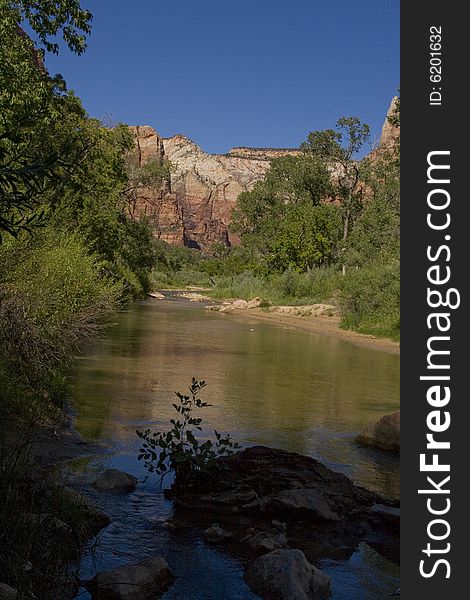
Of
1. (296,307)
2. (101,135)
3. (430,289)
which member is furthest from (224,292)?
(430,289)

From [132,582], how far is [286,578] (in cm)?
108

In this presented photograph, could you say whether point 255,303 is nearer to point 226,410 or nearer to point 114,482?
point 226,410

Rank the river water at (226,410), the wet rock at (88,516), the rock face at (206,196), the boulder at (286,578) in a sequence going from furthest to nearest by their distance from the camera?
the rock face at (206,196)
the wet rock at (88,516)
the river water at (226,410)
the boulder at (286,578)

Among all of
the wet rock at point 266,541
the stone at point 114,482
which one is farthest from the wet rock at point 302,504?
the stone at point 114,482

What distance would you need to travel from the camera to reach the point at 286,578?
4.88 metres

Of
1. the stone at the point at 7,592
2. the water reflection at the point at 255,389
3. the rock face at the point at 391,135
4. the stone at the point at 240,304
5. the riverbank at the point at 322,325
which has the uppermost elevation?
the rock face at the point at 391,135

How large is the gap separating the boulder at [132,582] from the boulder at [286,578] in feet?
2.18

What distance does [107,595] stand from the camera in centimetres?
461

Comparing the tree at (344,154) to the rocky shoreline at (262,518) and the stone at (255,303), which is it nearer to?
the stone at (255,303)

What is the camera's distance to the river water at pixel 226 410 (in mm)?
5457

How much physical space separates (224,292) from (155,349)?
38.6 metres

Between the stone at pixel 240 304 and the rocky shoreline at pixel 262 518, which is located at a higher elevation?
the stone at pixel 240 304

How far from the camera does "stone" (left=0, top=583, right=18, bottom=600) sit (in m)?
3.86

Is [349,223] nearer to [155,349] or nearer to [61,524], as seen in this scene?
[155,349]
